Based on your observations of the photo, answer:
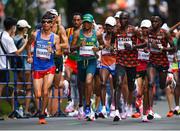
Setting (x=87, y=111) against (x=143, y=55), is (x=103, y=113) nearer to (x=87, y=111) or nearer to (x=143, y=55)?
(x=87, y=111)

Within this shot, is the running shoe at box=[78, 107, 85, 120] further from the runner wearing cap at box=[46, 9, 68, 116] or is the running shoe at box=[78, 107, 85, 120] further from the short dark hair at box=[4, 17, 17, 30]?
the short dark hair at box=[4, 17, 17, 30]

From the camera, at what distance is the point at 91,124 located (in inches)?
707

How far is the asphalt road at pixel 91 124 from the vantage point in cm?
1702

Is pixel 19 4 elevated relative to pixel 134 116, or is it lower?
elevated

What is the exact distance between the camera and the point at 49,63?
60.5 ft

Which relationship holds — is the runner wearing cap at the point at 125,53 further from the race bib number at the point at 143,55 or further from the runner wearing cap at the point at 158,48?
the runner wearing cap at the point at 158,48

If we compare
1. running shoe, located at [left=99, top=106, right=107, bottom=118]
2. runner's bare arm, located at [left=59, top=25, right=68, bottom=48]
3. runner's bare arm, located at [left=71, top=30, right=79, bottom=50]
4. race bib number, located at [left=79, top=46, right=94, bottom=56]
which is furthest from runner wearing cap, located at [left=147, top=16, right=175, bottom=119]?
runner's bare arm, located at [left=59, top=25, right=68, bottom=48]

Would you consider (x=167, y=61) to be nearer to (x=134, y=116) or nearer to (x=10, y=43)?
(x=134, y=116)

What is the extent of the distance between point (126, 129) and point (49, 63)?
259 cm

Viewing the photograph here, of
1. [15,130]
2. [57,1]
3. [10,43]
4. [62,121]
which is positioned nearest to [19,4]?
[57,1]

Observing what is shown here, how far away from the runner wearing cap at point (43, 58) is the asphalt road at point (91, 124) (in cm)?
52

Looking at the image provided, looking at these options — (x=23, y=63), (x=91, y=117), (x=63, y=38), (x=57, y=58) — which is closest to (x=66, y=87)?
(x=23, y=63)

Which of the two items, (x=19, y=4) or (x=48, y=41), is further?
(x=19, y=4)

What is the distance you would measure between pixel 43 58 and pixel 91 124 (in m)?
1.55
